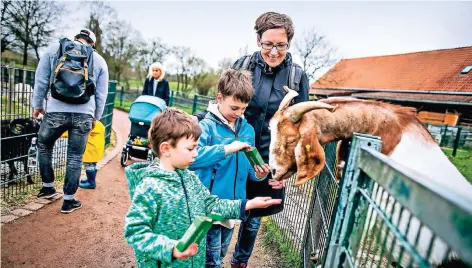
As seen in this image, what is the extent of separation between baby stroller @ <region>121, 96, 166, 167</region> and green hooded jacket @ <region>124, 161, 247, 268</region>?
16.0 ft

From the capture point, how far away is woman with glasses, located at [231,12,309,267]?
8.46ft

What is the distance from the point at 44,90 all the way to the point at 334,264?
12.6ft

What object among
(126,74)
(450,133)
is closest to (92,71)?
(450,133)

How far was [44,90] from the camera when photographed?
12.3ft

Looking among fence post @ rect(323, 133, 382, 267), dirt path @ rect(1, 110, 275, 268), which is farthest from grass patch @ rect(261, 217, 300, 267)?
fence post @ rect(323, 133, 382, 267)

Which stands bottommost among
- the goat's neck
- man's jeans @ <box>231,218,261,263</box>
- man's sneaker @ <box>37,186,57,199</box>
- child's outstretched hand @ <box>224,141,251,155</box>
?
man's sneaker @ <box>37,186,57,199</box>

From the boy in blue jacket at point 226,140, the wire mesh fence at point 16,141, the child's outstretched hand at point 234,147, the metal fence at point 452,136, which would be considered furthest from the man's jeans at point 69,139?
the metal fence at point 452,136

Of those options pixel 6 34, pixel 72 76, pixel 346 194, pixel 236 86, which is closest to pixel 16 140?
pixel 72 76

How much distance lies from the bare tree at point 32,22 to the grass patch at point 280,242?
23.1 metres

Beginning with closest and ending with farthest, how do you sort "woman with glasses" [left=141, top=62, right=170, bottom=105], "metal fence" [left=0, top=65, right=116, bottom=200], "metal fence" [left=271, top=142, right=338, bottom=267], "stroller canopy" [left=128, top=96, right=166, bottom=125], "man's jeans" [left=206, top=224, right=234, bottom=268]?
1. "metal fence" [left=271, top=142, right=338, bottom=267]
2. "man's jeans" [left=206, top=224, right=234, bottom=268]
3. "metal fence" [left=0, top=65, right=116, bottom=200]
4. "stroller canopy" [left=128, top=96, right=166, bottom=125]
5. "woman with glasses" [left=141, top=62, right=170, bottom=105]

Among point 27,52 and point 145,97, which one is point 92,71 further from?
point 27,52

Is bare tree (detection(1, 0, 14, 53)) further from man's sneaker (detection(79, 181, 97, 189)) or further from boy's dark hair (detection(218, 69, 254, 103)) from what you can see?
boy's dark hair (detection(218, 69, 254, 103))

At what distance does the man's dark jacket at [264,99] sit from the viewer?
2.68 m

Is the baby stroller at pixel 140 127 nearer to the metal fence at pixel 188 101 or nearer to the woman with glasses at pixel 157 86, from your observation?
the woman with glasses at pixel 157 86
